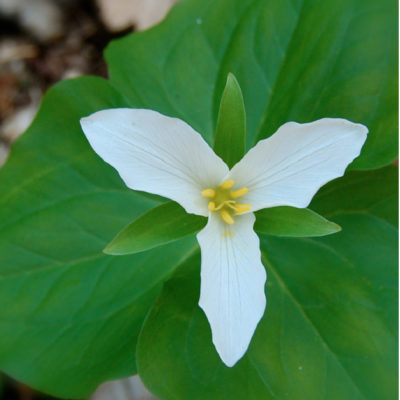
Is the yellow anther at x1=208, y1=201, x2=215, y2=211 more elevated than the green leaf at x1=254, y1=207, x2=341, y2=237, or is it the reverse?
the yellow anther at x1=208, y1=201, x2=215, y2=211

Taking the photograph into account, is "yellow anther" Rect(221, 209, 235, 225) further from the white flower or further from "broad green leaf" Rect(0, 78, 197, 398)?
"broad green leaf" Rect(0, 78, 197, 398)

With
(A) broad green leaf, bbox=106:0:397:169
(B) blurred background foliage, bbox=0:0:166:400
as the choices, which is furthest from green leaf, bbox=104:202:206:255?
(B) blurred background foliage, bbox=0:0:166:400

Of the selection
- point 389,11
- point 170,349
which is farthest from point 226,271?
point 389,11

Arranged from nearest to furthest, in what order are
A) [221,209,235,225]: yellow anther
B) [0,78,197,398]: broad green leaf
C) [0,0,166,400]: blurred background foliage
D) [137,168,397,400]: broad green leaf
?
[221,209,235,225]: yellow anther, [137,168,397,400]: broad green leaf, [0,78,197,398]: broad green leaf, [0,0,166,400]: blurred background foliage

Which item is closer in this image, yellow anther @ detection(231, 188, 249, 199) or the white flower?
the white flower

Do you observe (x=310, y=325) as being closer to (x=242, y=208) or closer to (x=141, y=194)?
(x=242, y=208)

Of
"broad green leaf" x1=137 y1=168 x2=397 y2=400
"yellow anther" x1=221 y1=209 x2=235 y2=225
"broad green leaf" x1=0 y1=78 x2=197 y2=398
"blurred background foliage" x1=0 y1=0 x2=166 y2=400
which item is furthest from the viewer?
"blurred background foliage" x1=0 y1=0 x2=166 y2=400

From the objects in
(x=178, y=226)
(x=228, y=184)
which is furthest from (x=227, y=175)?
(x=178, y=226)
